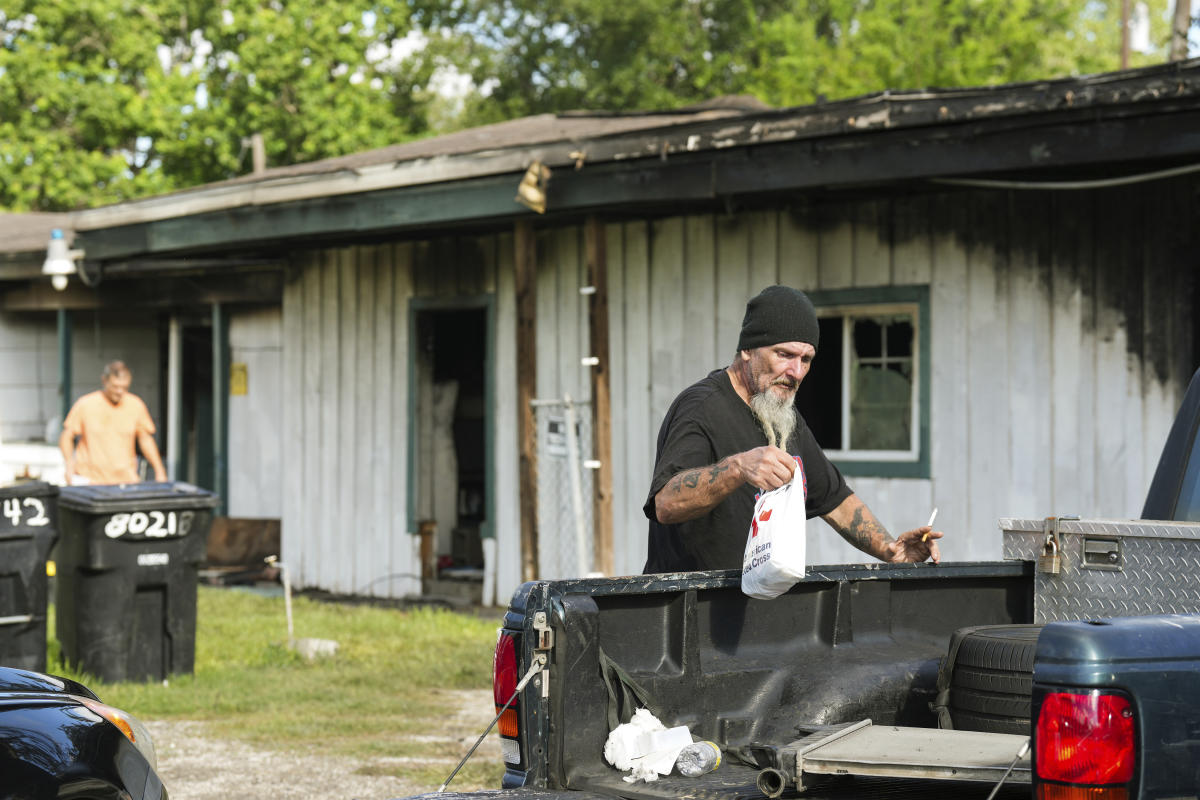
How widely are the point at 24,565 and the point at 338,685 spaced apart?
→ 2.01 meters

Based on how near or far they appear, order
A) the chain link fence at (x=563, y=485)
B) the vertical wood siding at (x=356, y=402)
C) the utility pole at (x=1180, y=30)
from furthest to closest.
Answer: the utility pole at (x=1180, y=30) < the vertical wood siding at (x=356, y=402) < the chain link fence at (x=563, y=485)

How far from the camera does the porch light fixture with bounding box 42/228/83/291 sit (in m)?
14.7

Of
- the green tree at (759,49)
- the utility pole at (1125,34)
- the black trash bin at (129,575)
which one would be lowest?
the black trash bin at (129,575)

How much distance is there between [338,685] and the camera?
30.4 ft

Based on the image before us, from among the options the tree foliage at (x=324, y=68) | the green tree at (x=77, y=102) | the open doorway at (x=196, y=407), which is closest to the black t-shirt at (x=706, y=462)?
the open doorway at (x=196, y=407)

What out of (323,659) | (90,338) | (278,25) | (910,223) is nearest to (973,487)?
(910,223)

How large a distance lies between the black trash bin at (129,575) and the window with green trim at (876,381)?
14.2ft

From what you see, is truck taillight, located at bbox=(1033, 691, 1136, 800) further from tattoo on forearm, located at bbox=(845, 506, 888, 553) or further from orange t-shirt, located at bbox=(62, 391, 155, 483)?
orange t-shirt, located at bbox=(62, 391, 155, 483)

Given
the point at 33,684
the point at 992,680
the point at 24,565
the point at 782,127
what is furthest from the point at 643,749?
the point at 782,127

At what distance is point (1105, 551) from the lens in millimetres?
4078

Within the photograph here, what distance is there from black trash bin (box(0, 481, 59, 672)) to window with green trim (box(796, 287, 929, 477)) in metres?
5.13

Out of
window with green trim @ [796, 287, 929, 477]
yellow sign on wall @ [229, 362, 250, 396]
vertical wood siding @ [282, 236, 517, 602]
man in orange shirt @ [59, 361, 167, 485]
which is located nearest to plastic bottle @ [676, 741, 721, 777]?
window with green trim @ [796, 287, 929, 477]

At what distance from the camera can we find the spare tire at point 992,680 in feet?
11.9

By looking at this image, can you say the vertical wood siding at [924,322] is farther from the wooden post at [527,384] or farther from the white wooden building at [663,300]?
the wooden post at [527,384]
